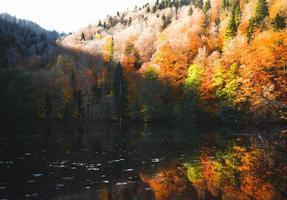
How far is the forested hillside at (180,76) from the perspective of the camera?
79562 millimetres

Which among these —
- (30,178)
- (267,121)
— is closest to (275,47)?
(267,121)

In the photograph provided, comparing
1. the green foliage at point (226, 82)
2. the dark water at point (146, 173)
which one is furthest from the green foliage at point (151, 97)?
the dark water at point (146, 173)

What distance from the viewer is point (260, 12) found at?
101 m

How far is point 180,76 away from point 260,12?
988 inches

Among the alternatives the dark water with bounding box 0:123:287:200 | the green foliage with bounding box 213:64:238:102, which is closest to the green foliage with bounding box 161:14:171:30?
the green foliage with bounding box 213:64:238:102

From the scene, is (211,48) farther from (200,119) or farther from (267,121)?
(267,121)

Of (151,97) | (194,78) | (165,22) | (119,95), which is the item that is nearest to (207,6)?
(165,22)

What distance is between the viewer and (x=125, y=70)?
127875 millimetres

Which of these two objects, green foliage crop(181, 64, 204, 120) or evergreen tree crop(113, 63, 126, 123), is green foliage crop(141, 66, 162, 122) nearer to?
green foliage crop(181, 64, 204, 120)

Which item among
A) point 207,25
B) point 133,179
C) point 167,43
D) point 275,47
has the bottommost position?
point 133,179

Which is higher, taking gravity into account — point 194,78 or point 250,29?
point 250,29

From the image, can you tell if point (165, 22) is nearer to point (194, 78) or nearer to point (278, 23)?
point (194, 78)

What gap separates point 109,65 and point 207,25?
3867cm

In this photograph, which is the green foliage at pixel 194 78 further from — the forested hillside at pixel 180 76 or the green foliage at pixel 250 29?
the green foliage at pixel 250 29
